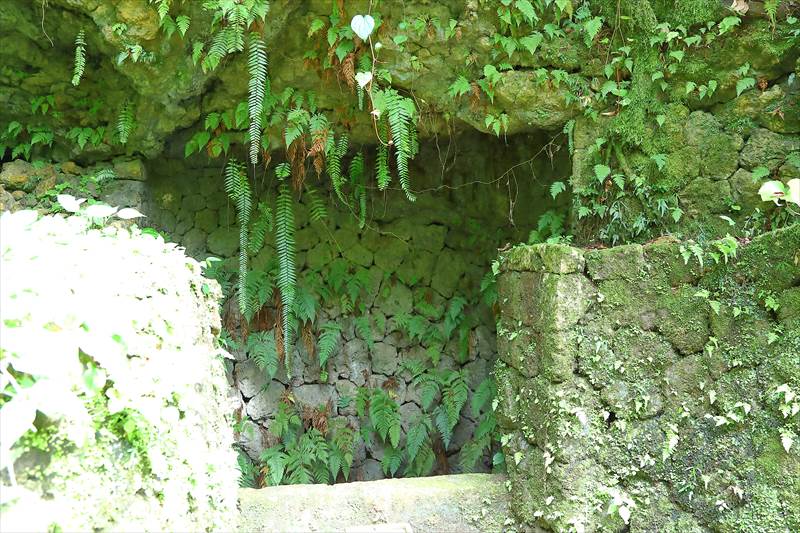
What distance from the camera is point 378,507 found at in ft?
13.0

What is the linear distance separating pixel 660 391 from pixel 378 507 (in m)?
1.99

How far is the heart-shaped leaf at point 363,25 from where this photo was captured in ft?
14.1

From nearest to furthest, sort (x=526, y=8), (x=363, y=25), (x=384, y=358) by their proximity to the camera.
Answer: (x=363, y=25)
(x=526, y=8)
(x=384, y=358)

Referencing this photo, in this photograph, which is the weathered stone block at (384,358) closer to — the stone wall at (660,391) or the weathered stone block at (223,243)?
the weathered stone block at (223,243)

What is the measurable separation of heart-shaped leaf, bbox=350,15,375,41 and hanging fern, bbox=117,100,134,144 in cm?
210

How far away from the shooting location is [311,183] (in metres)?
5.96

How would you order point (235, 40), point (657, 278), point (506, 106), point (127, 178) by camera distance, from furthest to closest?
point (127, 178), point (506, 106), point (235, 40), point (657, 278)

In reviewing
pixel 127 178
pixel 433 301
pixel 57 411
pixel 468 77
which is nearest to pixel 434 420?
pixel 433 301

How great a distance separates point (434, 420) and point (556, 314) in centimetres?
211

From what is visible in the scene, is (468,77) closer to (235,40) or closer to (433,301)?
(235,40)

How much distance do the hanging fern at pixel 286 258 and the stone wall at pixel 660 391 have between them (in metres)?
2.12

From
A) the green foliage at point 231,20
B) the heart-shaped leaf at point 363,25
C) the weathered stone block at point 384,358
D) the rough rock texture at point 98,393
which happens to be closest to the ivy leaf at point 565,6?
the heart-shaped leaf at point 363,25

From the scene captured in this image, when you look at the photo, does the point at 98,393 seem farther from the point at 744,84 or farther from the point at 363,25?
the point at 744,84

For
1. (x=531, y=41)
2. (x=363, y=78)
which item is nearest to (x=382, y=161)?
(x=363, y=78)
